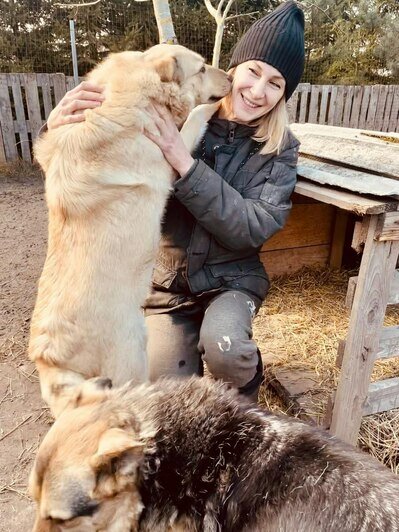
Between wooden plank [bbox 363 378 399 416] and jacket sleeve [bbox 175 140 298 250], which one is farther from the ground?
jacket sleeve [bbox 175 140 298 250]

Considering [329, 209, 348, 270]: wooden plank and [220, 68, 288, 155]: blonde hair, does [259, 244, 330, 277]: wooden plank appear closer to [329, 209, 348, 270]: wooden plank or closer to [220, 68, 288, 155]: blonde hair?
[329, 209, 348, 270]: wooden plank

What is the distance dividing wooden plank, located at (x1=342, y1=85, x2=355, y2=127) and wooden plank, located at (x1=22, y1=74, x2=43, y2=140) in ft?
23.4

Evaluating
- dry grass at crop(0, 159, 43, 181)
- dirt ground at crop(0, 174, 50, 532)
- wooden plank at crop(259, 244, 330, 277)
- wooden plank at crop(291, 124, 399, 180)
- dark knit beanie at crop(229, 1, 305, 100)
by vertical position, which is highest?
dark knit beanie at crop(229, 1, 305, 100)

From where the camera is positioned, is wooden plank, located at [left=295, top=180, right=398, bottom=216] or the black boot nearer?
wooden plank, located at [left=295, top=180, right=398, bottom=216]

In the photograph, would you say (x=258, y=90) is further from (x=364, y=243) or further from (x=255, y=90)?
(x=364, y=243)

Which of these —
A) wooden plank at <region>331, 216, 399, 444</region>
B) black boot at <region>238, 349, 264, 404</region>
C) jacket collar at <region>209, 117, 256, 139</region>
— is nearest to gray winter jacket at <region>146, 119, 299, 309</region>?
jacket collar at <region>209, 117, 256, 139</region>

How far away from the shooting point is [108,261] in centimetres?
238

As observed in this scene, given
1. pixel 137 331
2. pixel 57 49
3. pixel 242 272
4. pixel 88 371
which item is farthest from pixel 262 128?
pixel 57 49

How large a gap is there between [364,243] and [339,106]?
9.69 meters

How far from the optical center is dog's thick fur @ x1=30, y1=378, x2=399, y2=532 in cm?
134

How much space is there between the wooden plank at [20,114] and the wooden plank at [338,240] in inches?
285

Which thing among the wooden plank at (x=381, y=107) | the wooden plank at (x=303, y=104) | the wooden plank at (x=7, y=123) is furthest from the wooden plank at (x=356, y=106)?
the wooden plank at (x=7, y=123)

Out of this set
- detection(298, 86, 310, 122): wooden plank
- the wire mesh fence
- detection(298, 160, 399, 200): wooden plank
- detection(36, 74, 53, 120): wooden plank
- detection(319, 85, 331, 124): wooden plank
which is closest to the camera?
detection(298, 160, 399, 200): wooden plank

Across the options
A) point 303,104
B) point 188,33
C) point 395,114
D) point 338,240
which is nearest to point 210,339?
point 338,240
